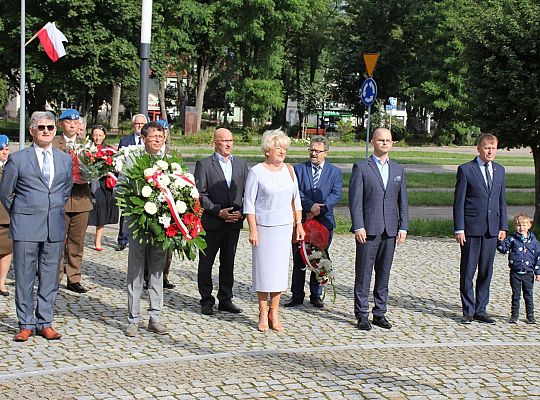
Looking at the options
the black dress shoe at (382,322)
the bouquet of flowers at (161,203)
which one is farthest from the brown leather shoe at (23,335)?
the black dress shoe at (382,322)

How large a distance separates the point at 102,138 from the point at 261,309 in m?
3.88

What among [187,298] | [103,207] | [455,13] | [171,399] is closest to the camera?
[171,399]

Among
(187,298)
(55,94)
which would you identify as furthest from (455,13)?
(187,298)

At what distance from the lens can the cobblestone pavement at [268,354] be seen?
21.9 ft

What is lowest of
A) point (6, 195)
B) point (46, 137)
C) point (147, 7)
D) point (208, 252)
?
point (208, 252)

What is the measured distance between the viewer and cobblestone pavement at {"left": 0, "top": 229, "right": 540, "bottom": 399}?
21.9 ft

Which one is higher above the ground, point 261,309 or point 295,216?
point 295,216

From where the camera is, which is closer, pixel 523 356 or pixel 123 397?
pixel 123 397

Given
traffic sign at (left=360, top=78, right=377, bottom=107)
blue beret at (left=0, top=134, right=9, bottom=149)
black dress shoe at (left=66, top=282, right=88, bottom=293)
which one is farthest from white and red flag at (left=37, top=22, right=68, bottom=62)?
black dress shoe at (left=66, top=282, right=88, bottom=293)

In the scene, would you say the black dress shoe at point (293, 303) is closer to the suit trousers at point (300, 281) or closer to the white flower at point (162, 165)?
the suit trousers at point (300, 281)

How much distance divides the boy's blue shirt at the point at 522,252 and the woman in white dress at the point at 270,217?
8.34 feet

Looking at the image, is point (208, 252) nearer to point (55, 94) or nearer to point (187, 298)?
point (187, 298)

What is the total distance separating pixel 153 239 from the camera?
8.23 metres

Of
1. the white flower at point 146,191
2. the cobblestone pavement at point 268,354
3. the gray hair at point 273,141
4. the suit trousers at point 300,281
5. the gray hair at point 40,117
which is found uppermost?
the gray hair at point 40,117
